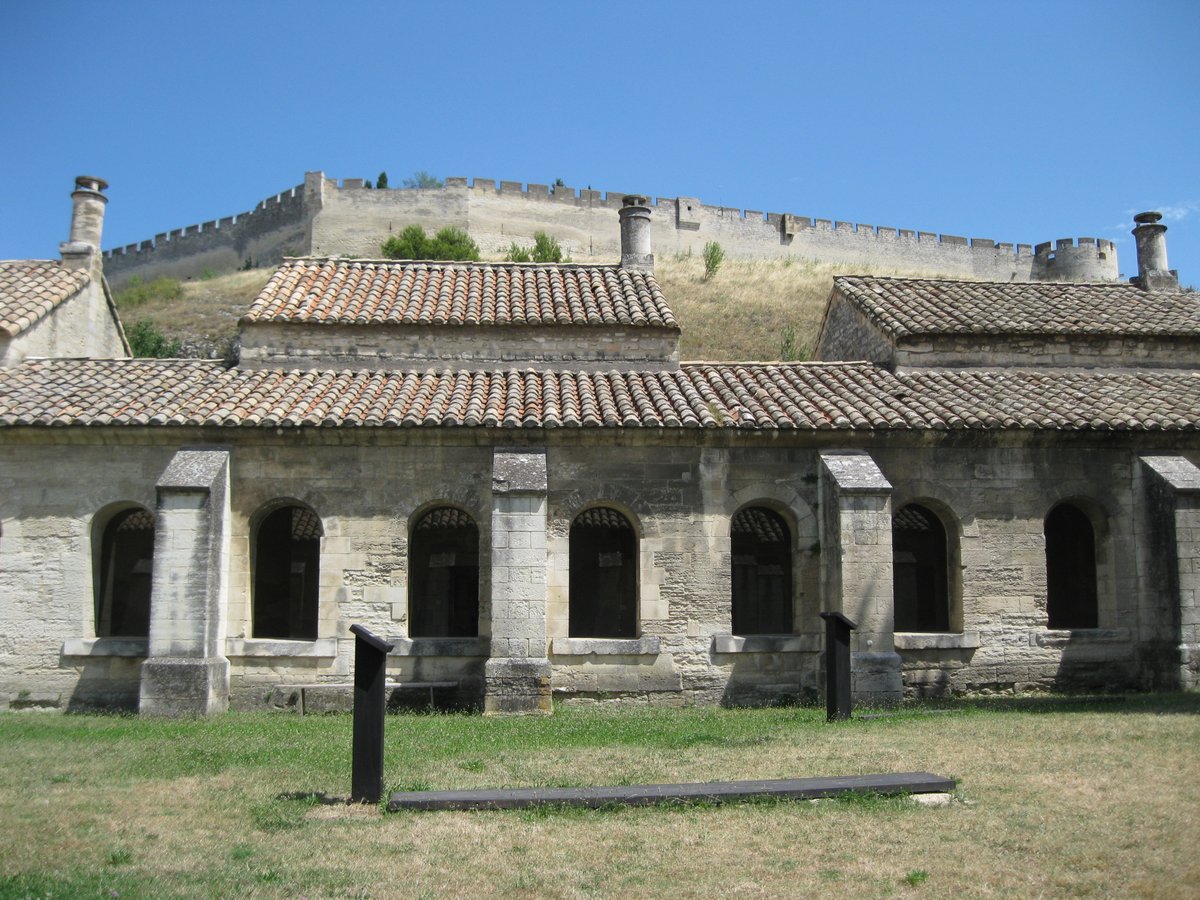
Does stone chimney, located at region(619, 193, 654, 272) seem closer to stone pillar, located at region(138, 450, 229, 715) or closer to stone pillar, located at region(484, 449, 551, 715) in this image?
stone pillar, located at region(484, 449, 551, 715)

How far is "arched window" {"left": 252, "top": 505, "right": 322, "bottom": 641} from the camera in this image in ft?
57.3

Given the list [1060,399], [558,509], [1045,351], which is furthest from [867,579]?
[1045,351]

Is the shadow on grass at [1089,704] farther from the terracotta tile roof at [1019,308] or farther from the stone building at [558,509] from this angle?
the terracotta tile roof at [1019,308]

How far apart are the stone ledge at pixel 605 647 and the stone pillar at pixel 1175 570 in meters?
7.36

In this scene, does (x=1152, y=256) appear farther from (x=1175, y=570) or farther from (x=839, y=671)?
(x=839, y=671)

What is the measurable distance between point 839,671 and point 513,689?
4249 millimetres

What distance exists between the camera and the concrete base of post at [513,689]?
44.3 feet

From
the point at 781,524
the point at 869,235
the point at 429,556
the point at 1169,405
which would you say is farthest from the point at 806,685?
the point at 869,235

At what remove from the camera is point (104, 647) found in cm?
1415

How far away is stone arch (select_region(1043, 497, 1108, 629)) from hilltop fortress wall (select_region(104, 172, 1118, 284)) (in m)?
41.6

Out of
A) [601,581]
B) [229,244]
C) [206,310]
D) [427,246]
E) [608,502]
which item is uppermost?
[229,244]

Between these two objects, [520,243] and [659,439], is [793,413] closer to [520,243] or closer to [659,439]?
[659,439]

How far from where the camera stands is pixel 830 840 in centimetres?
696

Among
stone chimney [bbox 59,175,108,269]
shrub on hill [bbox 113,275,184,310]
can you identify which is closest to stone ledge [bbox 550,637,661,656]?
stone chimney [bbox 59,175,108,269]
